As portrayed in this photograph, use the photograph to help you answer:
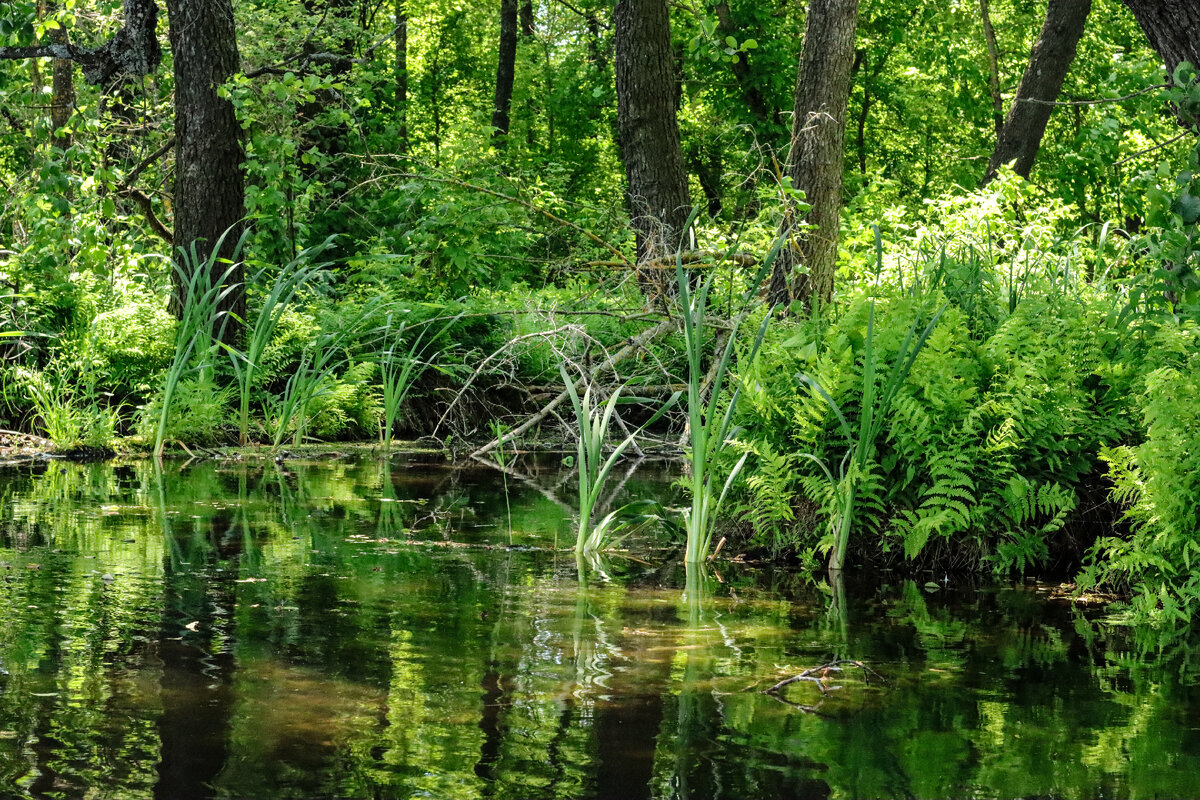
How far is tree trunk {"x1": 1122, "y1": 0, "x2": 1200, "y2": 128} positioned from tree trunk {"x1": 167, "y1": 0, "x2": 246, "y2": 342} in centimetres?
740

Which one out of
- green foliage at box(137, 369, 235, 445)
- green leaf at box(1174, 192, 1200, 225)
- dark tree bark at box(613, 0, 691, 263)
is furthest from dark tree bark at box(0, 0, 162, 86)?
green leaf at box(1174, 192, 1200, 225)

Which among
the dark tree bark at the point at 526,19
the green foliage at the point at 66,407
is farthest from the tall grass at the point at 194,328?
the dark tree bark at the point at 526,19

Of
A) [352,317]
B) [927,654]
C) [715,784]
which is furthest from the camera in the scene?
[352,317]

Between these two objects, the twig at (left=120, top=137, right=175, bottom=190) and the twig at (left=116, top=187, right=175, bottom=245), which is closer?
the twig at (left=120, top=137, right=175, bottom=190)

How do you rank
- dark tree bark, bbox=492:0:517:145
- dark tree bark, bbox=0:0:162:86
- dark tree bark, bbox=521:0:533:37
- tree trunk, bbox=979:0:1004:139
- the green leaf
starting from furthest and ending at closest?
dark tree bark, bbox=521:0:533:37 < dark tree bark, bbox=492:0:517:145 < tree trunk, bbox=979:0:1004:139 < dark tree bark, bbox=0:0:162:86 < the green leaf

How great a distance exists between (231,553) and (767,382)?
2623 mm

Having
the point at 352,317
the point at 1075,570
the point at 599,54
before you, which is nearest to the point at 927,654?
the point at 1075,570

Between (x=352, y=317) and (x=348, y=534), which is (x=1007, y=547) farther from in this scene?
(x=352, y=317)

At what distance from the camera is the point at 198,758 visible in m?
2.84

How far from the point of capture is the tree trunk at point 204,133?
1038cm

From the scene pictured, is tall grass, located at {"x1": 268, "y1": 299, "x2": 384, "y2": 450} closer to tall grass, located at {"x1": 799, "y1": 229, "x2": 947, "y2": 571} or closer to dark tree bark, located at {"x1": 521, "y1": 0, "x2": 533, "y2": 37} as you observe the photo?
tall grass, located at {"x1": 799, "y1": 229, "x2": 947, "y2": 571}

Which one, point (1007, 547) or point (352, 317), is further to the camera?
point (352, 317)

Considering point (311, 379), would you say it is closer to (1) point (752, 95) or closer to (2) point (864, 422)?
(2) point (864, 422)

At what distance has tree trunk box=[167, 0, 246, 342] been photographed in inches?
409
